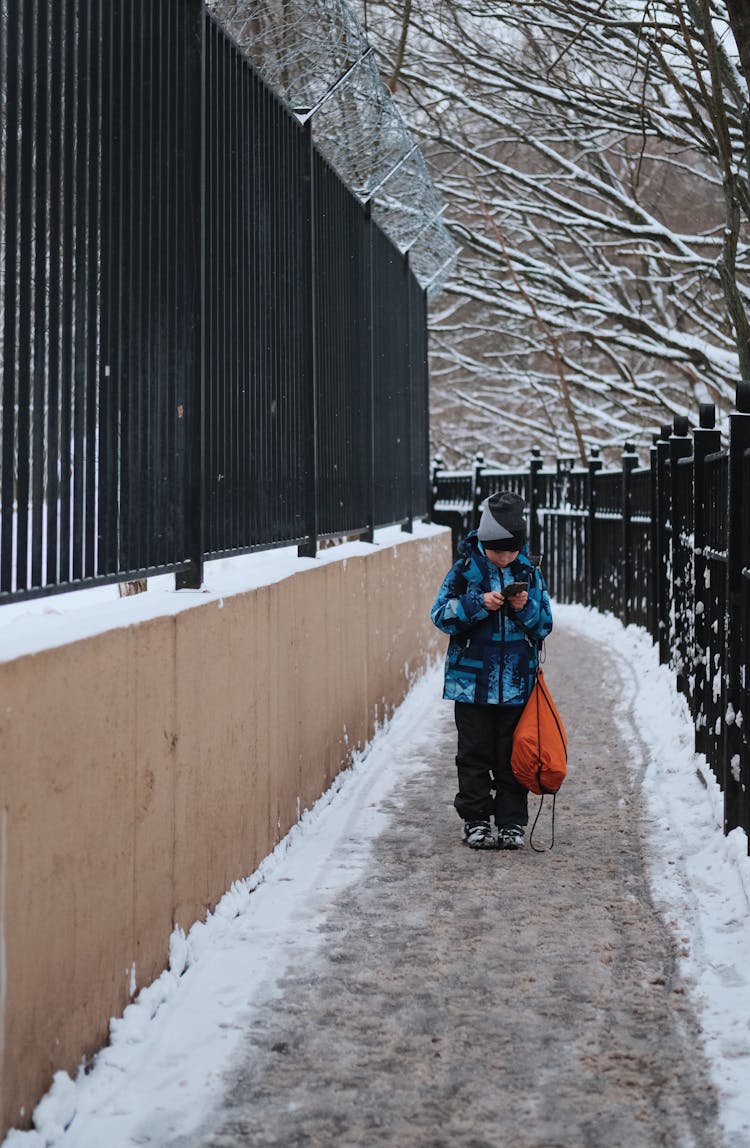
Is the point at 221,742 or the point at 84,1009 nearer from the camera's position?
the point at 84,1009

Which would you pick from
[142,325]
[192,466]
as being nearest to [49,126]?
[142,325]

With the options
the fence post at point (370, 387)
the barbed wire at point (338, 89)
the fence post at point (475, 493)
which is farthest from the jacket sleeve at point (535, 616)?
the fence post at point (475, 493)

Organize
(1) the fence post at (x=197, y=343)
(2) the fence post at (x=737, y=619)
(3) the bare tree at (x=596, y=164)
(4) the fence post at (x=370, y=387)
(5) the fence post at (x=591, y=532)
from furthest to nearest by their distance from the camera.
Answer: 1. (5) the fence post at (x=591, y=532)
2. (3) the bare tree at (x=596, y=164)
3. (4) the fence post at (x=370, y=387)
4. (2) the fence post at (x=737, y=619)
5. (1) the fence post at (x=197, y=343)

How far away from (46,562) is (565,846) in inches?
130

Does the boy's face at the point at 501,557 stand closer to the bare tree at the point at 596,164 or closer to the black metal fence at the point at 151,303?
the black metal fence at the point at 151,303

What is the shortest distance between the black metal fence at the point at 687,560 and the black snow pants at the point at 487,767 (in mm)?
827

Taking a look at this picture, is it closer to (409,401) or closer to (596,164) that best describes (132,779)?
(409,401)

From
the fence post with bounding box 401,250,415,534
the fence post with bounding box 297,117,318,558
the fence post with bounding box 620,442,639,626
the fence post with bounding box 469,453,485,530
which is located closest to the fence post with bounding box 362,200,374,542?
the fence post with bounding box 297,117,318,558

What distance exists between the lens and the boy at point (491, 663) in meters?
6.34

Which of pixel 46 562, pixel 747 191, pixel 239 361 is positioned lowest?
pixel 46 562

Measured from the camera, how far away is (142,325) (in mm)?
4473

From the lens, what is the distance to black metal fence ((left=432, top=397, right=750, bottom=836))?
19.1ft

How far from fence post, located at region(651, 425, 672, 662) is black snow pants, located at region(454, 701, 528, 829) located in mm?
4741

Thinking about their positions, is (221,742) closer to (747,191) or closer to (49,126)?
(49,126)
